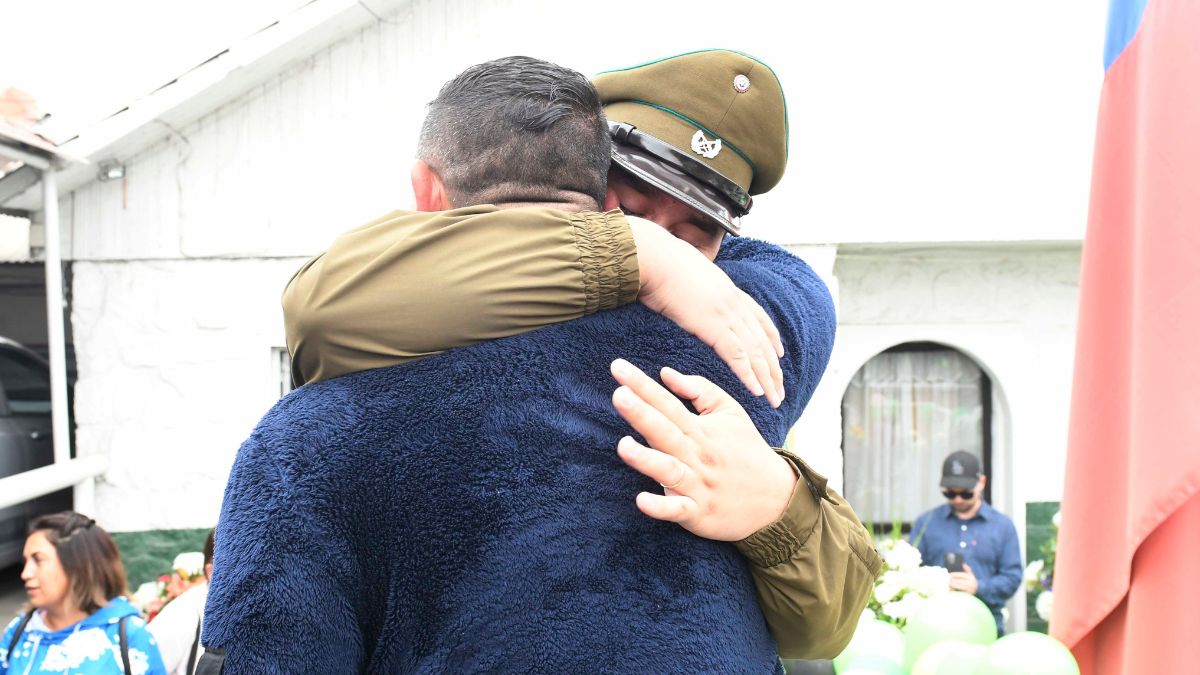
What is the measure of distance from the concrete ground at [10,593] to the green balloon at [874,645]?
4858 mm

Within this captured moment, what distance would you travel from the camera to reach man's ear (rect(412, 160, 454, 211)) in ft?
3.65

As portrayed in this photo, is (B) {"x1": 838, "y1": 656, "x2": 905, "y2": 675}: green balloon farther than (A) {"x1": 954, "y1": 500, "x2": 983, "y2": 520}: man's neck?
No

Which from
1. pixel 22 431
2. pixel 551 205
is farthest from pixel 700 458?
pixel 22 431

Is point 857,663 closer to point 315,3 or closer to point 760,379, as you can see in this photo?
point 760,379

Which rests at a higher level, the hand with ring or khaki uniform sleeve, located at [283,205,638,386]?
khaki uniform sleeve, located at [283,205,638,386]

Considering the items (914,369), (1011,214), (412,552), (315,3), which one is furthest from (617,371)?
(914,369)

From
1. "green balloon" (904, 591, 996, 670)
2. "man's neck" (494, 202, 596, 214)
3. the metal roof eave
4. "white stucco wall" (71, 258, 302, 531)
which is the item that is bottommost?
"green balloon" (904, 591, 996, 670)

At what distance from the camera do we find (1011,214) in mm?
5820

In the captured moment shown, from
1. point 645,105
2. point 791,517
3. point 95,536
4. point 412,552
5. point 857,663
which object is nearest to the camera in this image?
point 412,552

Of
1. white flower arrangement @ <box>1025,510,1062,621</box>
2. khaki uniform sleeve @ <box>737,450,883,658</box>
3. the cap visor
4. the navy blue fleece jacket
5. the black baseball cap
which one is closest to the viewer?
the navy blue fleece jacket

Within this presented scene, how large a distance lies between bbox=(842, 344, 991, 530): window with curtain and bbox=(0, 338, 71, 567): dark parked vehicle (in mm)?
5048

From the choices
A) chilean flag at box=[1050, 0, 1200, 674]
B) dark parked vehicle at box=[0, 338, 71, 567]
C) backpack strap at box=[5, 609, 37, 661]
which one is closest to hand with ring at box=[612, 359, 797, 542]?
chilean flag at box=[1050, 0, 1200, 674]

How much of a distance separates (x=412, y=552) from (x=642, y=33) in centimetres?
501

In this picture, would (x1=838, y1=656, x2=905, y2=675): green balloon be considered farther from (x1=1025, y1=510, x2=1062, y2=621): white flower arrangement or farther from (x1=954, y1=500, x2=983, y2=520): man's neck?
(x1=1025, y1=510, x2=1062, y2=621): white flower arrangement
